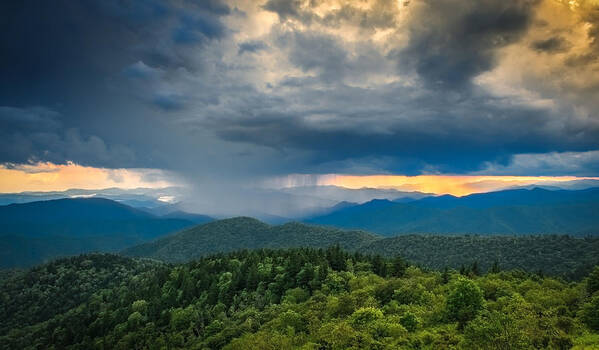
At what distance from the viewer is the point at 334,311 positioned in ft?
254

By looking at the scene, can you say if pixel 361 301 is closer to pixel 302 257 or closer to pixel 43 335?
pixel 302 257

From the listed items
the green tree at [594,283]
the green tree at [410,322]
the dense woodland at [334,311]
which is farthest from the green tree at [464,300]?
the green tree at [594,283]

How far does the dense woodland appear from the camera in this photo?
49.8m

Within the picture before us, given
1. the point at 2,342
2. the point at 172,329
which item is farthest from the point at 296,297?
the point at 2,342

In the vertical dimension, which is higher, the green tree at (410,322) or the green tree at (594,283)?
the green tree at (594,283)

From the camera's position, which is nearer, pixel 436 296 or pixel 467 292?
pixel 467 292

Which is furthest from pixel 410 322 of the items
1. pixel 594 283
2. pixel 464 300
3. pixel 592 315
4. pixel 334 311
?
pixel 594 283

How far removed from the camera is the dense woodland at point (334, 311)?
163 feet

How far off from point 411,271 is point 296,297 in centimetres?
4645

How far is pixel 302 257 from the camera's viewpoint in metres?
149

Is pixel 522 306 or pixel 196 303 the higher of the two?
pixel 522 306

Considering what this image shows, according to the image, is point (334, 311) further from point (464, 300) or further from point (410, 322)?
point (464, 300)

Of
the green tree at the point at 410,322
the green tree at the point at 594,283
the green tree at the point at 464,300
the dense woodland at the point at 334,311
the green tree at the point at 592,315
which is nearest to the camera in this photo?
the green tree at the point at 592,315

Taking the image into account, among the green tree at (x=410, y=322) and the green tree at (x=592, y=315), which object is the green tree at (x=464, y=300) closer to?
the green tree at (x=410, y=322)
